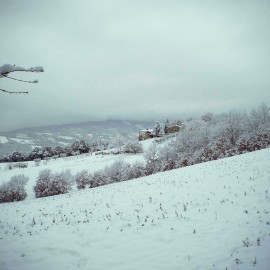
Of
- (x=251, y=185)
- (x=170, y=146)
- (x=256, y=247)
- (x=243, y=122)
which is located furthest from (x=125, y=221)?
(x=243, y=122)

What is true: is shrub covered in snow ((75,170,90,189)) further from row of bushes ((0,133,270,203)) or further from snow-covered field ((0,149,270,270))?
snow-covered field ((0,149,270,270))

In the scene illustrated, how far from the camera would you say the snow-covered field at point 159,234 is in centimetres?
945

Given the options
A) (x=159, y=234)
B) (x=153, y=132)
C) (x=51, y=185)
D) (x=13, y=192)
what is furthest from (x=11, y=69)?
(x=153, y=132)

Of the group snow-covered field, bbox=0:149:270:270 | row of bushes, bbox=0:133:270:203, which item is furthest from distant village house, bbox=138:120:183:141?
snow-covered field, bbox=0:149:270:270

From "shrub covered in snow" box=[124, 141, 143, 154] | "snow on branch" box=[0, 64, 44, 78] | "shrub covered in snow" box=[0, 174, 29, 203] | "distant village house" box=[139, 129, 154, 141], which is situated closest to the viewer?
"snow on branch" box=[0, 64, 44, 78]

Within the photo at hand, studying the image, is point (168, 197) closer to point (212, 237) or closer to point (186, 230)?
point (186, 230)

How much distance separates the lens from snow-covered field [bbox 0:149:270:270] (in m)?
9.45

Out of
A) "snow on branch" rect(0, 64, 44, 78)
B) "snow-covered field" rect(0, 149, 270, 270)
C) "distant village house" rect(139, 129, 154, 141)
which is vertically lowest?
"snow-covered field" rect(0, 149, 270, 270)

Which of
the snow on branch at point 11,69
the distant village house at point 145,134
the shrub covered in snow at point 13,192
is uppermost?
the distant village house at point 145,134

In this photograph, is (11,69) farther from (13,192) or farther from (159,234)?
(13,192)

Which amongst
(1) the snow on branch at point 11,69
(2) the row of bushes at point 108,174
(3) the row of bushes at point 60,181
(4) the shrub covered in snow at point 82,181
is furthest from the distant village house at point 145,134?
(1) the snow on branch at point 11,69

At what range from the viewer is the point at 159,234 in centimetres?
1221

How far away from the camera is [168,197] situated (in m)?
19.0

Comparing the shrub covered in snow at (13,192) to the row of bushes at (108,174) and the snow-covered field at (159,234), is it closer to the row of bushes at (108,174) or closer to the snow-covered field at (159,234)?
the row of bushes at (108,174)
